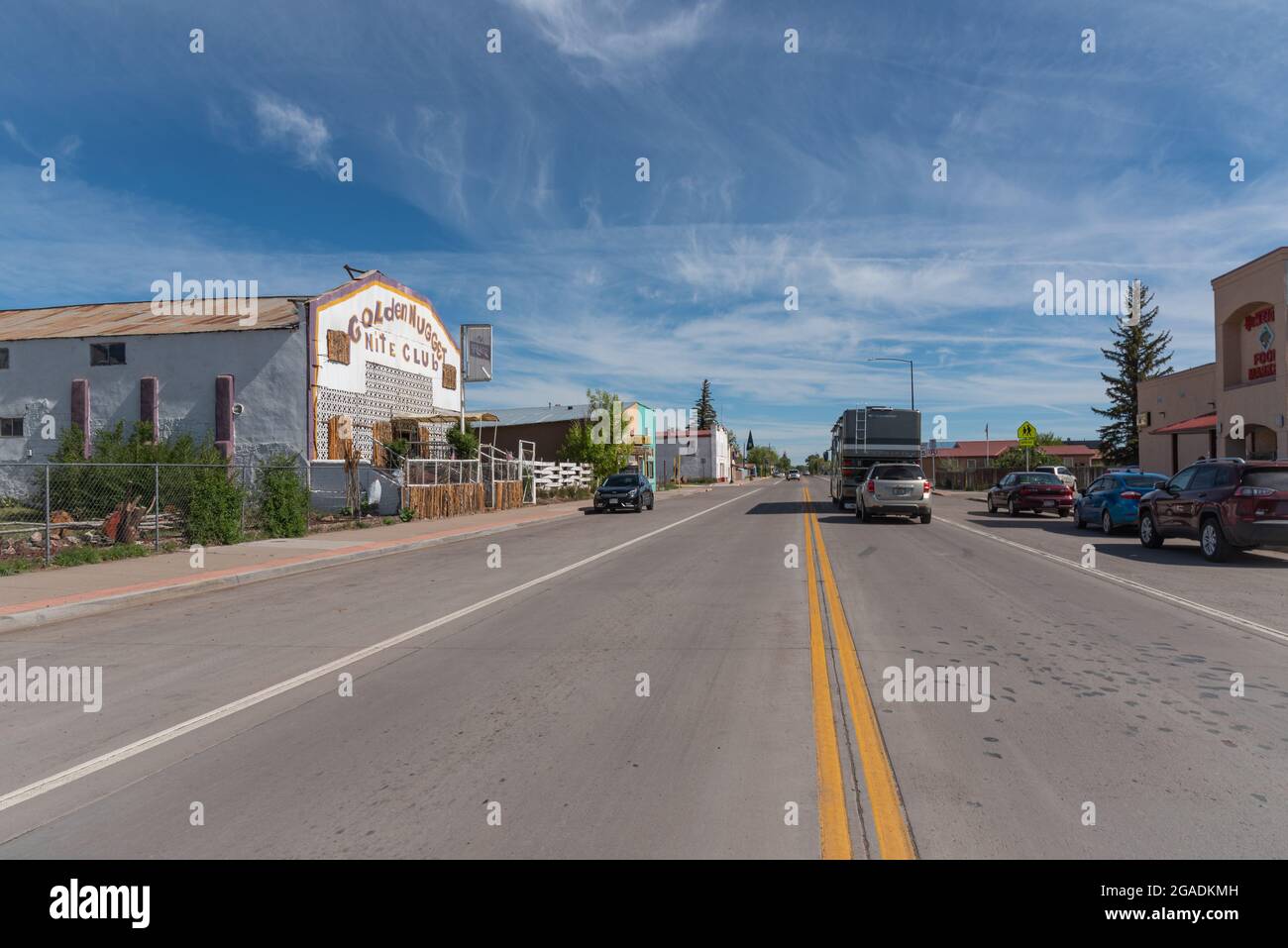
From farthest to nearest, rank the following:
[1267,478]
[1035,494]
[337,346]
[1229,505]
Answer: [337,346] → [1035,494] → [1229,505] → [1267,478]

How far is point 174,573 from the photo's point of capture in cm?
1321

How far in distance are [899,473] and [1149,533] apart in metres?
7.90

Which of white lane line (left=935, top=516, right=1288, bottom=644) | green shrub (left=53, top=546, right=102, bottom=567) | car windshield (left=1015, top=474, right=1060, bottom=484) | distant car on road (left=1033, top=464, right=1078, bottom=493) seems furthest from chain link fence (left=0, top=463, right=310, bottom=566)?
distant car on road (left=1033, top=464, right=1078, bottom=493)

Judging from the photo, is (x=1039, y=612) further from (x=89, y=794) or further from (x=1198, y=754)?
(x=89, y=794)

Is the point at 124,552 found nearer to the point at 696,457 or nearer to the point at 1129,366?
the point at 1129,366

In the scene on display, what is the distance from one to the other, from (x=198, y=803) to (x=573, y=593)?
23.9ft

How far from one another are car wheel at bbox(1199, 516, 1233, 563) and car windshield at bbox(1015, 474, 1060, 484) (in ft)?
40.6

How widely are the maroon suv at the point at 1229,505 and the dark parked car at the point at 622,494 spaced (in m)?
20.0

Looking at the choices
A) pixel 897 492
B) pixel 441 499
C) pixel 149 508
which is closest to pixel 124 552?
pixel 149 508

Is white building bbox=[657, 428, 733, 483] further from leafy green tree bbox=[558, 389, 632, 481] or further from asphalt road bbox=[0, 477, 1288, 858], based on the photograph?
asphalt road bbox=[0, 477, 1288, 858]

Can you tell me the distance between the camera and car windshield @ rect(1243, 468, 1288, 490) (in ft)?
45.2

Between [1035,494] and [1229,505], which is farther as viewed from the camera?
[1035,494]
